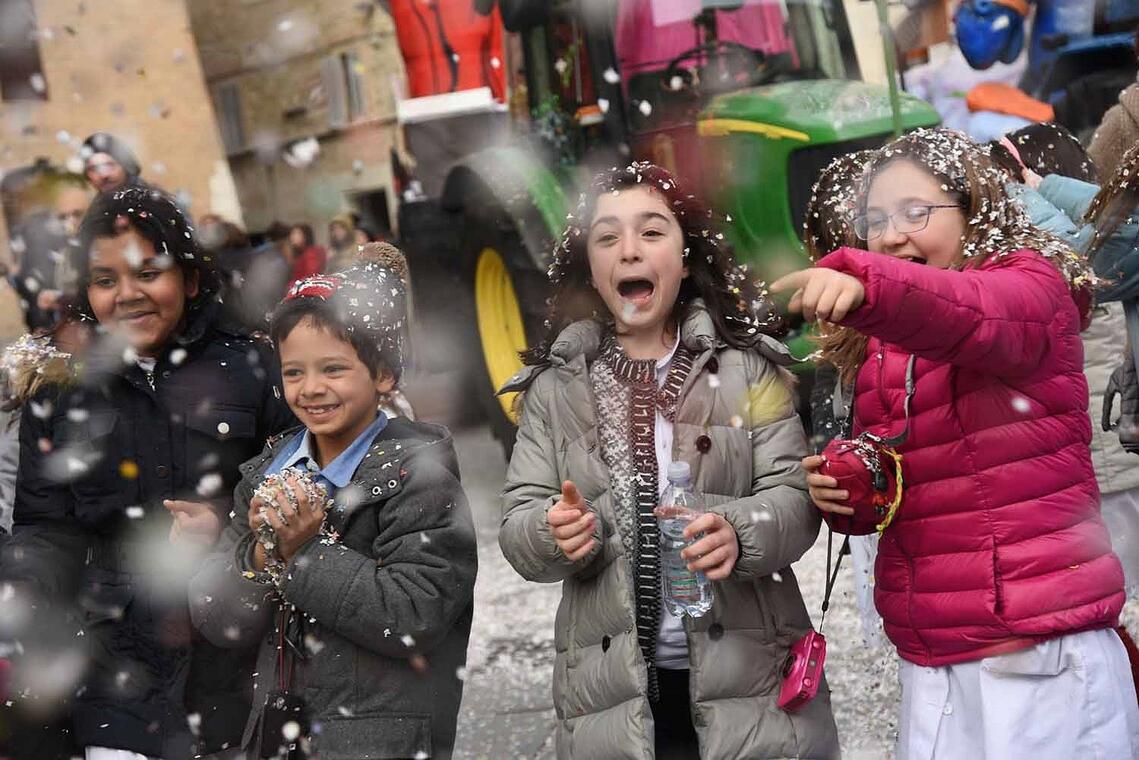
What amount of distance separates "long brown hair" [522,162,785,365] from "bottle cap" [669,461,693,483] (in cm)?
34

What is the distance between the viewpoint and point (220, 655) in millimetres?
2916

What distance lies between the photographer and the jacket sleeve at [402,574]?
8.37 feet

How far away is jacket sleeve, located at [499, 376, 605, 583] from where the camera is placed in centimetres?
257

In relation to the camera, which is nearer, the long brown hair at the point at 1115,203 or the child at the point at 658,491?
the child at the point at 658,491

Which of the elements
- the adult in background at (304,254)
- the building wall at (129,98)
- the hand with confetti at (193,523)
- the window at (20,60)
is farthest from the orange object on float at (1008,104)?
the window at (20,60)

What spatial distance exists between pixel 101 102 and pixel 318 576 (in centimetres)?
1760

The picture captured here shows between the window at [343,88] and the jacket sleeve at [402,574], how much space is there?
1932cm

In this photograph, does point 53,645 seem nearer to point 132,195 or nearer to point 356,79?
point 132,195

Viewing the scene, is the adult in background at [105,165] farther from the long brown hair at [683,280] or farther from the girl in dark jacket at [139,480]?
the long brown hair at [683,280]

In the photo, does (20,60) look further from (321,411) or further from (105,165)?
(321,411)

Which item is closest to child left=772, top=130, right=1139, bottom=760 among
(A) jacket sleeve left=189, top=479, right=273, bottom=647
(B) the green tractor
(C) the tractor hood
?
(A) jacket sleeve left=189, top=479, right=273, bottom=647

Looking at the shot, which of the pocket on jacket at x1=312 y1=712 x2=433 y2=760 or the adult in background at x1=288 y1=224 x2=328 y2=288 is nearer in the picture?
the pocket on jacket at x1=312 y1=712 x2=433 y2=760

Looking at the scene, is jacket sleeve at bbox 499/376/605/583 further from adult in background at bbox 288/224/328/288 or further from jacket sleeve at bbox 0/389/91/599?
adult in background at bbox 288/224/328/288

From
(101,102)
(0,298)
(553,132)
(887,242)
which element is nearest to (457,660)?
(887,242)
